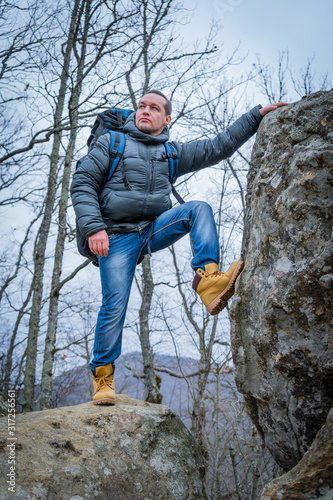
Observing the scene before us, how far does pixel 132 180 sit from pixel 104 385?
176 cm

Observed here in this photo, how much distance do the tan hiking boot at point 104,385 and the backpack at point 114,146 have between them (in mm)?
982

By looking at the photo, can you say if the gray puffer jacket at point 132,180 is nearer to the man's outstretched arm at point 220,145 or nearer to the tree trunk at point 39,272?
the man's outstretched arm at point 220,145

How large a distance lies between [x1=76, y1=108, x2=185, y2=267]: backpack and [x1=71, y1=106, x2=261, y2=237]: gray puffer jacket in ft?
0.14

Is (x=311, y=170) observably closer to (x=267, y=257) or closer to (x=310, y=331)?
(x=267, y=257)

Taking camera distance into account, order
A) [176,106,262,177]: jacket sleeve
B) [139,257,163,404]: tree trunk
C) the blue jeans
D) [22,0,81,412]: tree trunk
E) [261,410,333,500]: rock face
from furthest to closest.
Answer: [22,0,81,412]: tree trunk → [139,257,163,404]: tree trunk → [176,106,262,177]: jacket sleeve → the blue jeans → [261,410,333,500]: rock face

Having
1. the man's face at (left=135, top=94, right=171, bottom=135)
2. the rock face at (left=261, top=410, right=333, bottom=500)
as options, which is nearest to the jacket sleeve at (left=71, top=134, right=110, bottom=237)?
the man's face at (left=135, top=94, right=171, bottom=135)

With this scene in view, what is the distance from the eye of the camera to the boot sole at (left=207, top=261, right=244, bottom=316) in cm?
260

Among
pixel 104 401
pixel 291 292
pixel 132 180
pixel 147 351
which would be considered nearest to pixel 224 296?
pixel 291 292

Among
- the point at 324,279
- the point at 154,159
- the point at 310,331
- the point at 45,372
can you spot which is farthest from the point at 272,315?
the point at 45,372

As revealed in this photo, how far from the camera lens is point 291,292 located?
2215 millimetres

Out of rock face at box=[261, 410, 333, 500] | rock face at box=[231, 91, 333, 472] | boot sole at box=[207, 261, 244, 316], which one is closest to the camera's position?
rock face at box=[261, 410, 333, 500]

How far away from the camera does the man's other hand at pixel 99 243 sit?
302cm

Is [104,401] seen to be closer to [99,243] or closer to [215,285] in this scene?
[99,243]

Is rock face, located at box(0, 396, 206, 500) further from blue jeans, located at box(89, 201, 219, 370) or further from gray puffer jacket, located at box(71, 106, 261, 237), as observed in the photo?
gray puffer jacket, located at box(71, 106, 261, 237)
